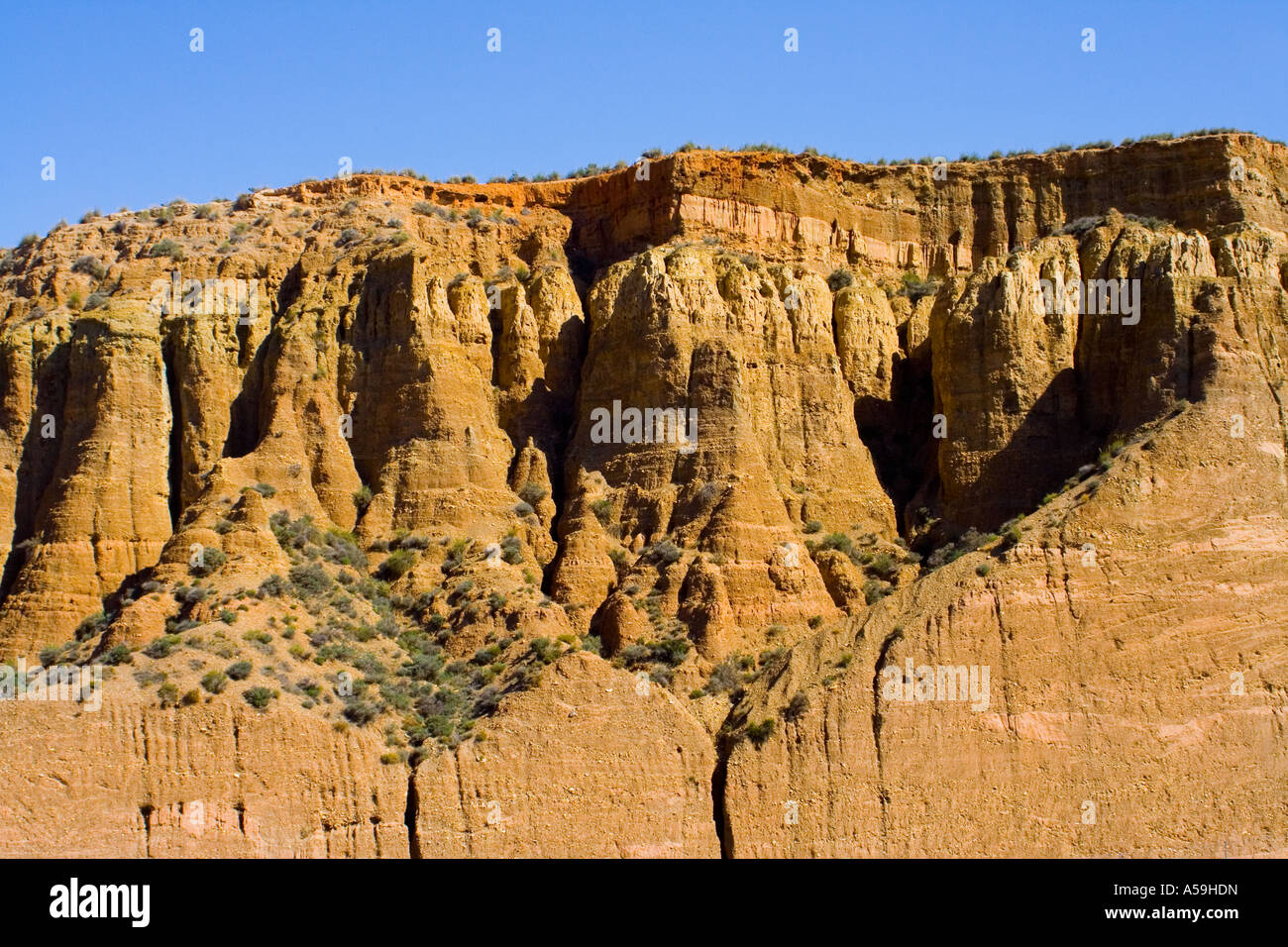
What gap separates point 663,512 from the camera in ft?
164

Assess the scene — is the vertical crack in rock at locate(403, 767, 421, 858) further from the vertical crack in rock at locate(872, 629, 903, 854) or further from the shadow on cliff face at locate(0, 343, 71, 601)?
the shadow on cliff face at locate(0, 343, 71, 601)

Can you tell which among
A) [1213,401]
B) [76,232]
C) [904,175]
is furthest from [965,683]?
[76,232]

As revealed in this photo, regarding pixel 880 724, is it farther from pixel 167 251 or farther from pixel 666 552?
pixel 167 251

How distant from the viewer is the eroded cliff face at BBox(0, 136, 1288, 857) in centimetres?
4216

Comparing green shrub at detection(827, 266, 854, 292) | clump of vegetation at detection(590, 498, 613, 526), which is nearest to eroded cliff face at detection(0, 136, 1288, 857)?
clump of vegetation at detection(590, 498, 613, 526)

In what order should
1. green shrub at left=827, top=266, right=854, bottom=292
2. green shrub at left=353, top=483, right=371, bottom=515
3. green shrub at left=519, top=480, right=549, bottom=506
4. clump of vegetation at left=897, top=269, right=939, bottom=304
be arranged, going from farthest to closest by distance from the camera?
1. clump of vegetation at left=897, top=269, right=939, bottom=304
2. green shrub at left=827, top=266, right=854, bottom=292
3. green shrub at left=519, top=480, right=549, bottom=506
4. green shrub at left=353, top=483, right=371, bottom=515

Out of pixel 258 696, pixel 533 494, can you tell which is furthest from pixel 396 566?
pixel 258 696

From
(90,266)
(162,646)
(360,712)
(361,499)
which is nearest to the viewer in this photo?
(162,646)

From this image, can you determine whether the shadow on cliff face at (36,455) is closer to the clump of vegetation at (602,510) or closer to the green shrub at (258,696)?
the green shrub at (258,696)

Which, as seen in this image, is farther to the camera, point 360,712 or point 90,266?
point 90,266

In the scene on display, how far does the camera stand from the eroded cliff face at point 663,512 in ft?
138

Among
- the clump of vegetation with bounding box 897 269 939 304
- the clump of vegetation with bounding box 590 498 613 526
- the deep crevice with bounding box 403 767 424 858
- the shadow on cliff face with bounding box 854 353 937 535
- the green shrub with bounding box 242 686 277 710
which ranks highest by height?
the clump of vegetation with bounding box 897 269 939 304

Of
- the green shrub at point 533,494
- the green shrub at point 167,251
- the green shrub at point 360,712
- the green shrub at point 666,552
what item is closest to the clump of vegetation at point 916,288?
the green shrub at point 533,494
